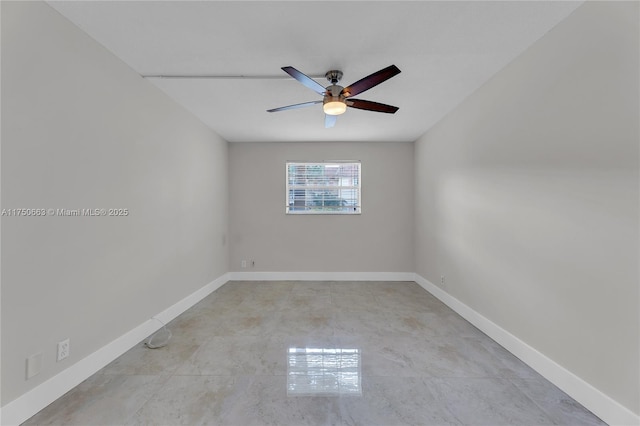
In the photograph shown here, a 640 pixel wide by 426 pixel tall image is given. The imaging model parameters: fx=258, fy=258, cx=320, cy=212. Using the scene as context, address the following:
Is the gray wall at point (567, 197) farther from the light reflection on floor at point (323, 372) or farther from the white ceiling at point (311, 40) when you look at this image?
the light reflection on floor at point (323, 372)

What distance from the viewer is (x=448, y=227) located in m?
3.37

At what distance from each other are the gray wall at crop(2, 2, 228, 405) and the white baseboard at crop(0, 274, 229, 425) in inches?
2.1

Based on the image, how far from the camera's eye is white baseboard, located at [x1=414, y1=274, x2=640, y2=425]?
1403mm

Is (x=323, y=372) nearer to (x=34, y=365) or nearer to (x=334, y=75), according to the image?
(x=34, y=365)

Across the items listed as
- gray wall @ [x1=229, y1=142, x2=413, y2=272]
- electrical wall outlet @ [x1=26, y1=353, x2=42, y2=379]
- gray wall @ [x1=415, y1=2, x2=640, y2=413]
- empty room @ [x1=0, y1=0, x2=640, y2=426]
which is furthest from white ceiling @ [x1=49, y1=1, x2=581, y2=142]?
electrical wall outlet @ [x1=26, y1=353, x2=42, y2=379]

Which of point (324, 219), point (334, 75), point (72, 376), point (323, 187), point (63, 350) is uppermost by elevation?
A: point (334, 75)

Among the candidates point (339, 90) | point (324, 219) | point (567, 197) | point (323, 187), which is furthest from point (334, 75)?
point (324, 219)

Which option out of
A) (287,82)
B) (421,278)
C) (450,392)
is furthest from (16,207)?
(421,278)

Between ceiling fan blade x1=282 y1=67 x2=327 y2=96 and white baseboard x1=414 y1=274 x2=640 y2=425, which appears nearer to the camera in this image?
white baseboard x1=414 y1=274 x2=640 y2=425

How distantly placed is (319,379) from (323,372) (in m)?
0.09

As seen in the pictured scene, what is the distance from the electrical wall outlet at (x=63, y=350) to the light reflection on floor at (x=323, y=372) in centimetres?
148

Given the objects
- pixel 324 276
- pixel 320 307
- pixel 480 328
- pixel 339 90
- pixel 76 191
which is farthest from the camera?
pixel 324 276

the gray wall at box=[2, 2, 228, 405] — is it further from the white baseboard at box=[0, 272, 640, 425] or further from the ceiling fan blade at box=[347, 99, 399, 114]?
the ceiling fan blade at box=[347, 99, 399, 114]

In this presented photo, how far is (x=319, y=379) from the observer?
1854 mm
